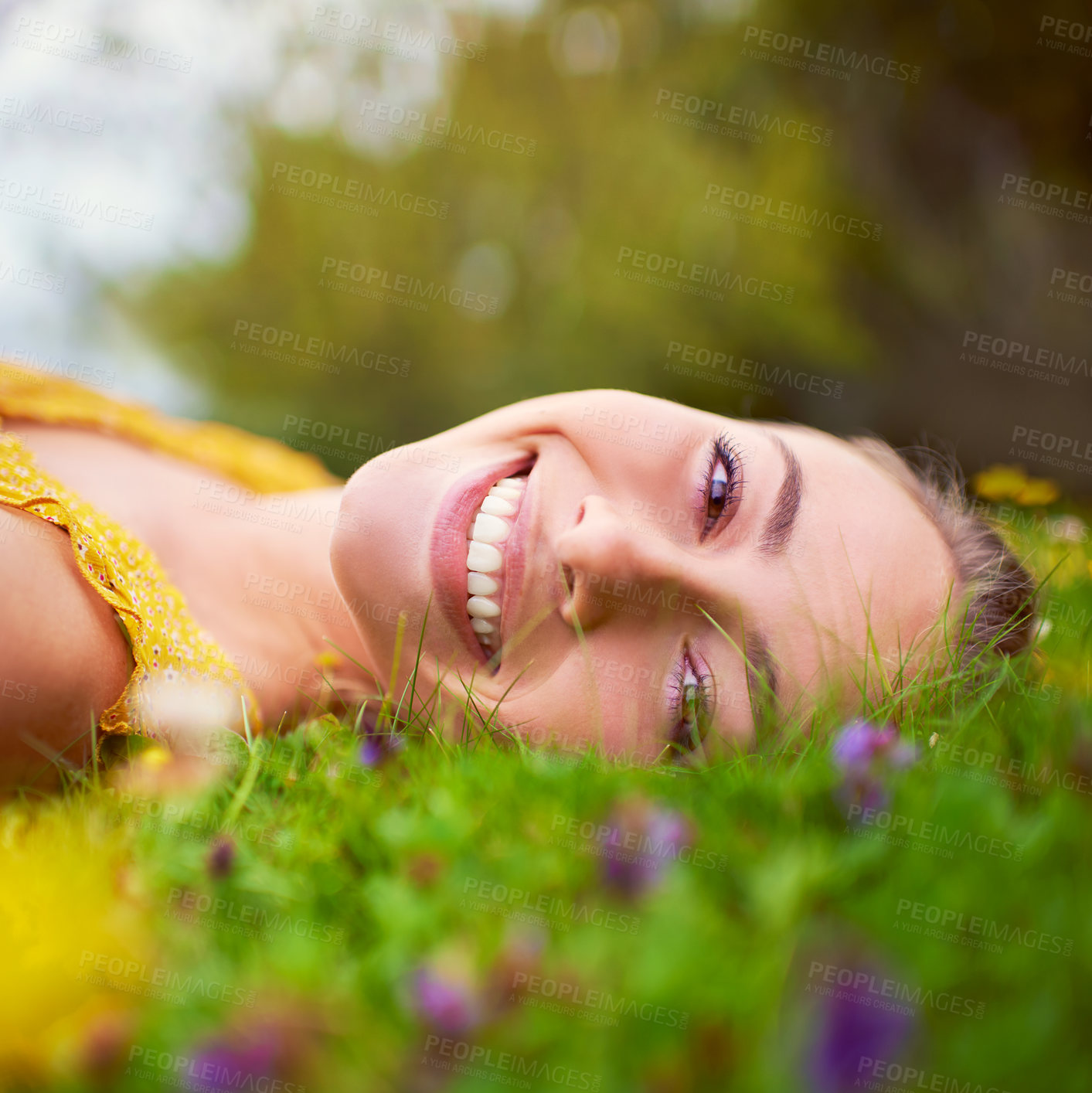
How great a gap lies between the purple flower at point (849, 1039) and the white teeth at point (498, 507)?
1.67 m

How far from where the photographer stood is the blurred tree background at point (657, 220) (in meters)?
8.42

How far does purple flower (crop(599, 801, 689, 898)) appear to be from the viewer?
110 cm

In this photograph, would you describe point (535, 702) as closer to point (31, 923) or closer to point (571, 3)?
point (31, 923)

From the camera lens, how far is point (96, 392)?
367cm

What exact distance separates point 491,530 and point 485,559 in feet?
0.28

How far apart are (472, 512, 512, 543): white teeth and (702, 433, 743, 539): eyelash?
0.54 metres

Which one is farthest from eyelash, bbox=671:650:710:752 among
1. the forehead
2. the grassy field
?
the grassy field

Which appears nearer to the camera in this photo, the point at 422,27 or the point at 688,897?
the point at 688,897

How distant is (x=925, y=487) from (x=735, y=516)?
1.13 metres

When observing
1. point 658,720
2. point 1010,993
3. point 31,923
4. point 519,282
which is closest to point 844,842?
point 1010,993

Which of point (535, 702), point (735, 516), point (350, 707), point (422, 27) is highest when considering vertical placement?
point (422, 27)

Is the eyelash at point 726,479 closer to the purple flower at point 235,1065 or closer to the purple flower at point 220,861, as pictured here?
the purple flower at point 220,861

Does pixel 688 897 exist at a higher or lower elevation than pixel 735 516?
lower

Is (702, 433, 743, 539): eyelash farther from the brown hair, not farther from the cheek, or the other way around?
the brown hair
